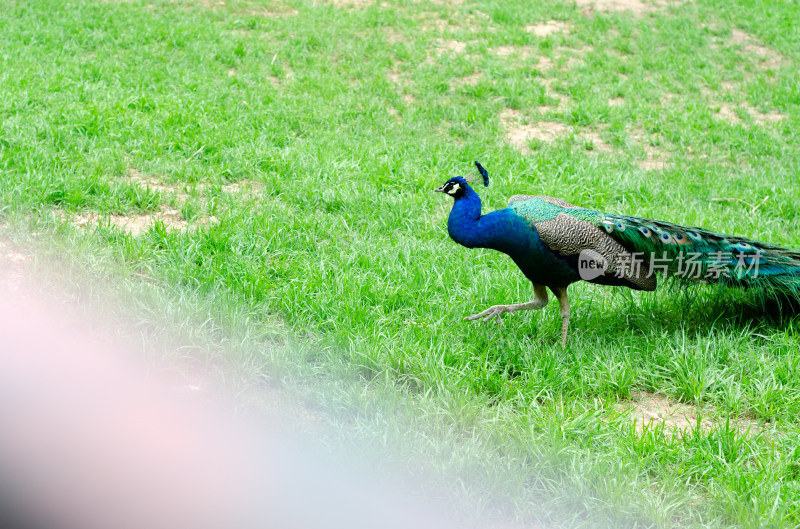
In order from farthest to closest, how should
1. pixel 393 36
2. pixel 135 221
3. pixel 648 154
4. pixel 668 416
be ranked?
pixel 393 36 → pixel 648 154 → pixel 135 221 → pixel 668 416

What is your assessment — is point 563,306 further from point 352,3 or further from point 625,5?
point 625,5

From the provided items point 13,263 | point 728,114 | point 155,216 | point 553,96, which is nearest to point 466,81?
point 553,96

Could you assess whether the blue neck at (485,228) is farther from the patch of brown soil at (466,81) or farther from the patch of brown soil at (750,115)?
the patch of brown soil at (750,115)

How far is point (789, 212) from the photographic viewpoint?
6047 mm

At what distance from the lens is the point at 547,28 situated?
32.9 ft

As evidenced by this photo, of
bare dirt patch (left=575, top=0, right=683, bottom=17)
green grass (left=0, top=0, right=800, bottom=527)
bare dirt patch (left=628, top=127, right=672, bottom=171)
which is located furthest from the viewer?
bare dirt patch (left=575, top=0, right=683, bottom=17)

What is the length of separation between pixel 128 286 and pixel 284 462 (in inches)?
129

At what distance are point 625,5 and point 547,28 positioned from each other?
1.81 metres

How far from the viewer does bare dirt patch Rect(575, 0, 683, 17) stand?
10705 millimetres

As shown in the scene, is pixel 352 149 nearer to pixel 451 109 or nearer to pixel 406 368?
pixel 451 109

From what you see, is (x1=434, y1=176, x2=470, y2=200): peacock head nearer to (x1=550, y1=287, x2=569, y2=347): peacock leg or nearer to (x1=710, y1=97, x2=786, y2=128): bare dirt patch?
(x1=550, y1=287, x2=569, y2=347): peacock leg

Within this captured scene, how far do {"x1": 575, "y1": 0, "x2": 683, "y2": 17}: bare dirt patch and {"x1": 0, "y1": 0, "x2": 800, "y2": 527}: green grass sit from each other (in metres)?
0.22

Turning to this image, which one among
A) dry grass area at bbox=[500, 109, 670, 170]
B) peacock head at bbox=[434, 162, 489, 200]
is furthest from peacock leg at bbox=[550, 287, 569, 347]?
dry grass area at bbox=[500, 109, 670, 170]

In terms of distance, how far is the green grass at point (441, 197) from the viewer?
3.06 m
